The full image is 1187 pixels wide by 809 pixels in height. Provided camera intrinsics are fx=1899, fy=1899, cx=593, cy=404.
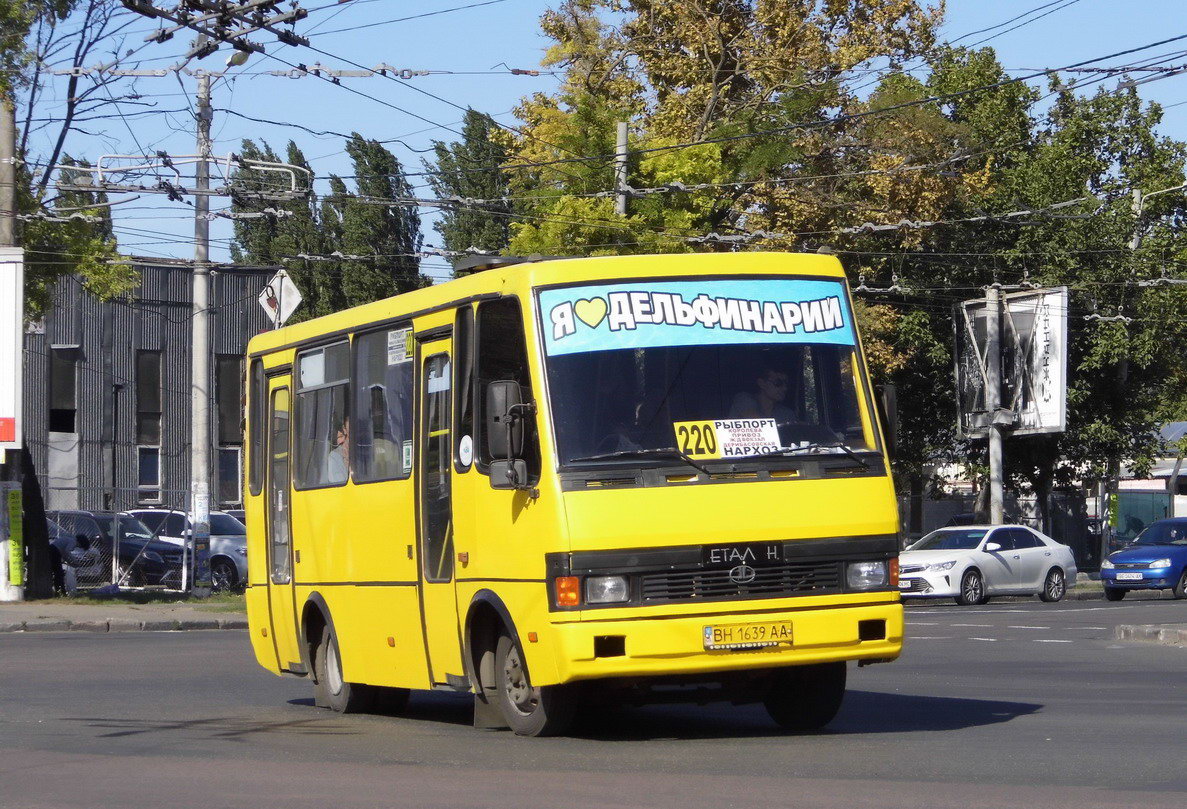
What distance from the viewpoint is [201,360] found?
3170 cm

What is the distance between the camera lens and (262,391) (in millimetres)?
15242

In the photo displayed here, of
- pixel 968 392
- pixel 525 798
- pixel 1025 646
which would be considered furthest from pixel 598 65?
pixel 525 798

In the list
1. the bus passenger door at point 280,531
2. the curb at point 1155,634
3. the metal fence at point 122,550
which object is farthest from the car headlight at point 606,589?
the metal fence at point 122,550

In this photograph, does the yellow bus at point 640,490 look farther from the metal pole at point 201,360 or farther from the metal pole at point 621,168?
the metal pole at point 621,168

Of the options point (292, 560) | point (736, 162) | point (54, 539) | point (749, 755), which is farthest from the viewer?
point (736, 162)

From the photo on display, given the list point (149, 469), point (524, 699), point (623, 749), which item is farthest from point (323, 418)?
point (149, 469)

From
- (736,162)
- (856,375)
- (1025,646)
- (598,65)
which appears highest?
(598,65)

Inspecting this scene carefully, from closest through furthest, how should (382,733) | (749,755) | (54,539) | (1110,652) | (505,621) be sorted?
(749,755), (505,621), (382,733), (1110,652), (54,539)

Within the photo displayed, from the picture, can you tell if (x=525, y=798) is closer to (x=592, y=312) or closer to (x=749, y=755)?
(x=749, y=755)

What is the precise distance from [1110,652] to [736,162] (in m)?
19.8

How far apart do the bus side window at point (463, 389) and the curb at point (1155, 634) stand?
12.6m

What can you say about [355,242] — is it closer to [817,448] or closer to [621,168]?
[621,168]

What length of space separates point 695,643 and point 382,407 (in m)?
3.48

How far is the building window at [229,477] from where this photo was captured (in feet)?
187
